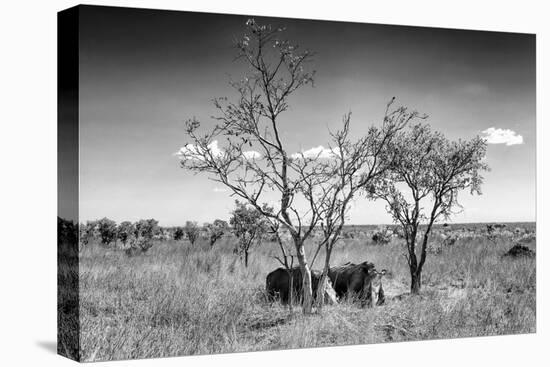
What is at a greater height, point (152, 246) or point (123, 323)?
point (152, 246)

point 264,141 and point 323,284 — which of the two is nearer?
point 264,141

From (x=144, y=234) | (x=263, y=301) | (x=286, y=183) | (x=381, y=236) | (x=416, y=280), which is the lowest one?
(x=263, y=301)

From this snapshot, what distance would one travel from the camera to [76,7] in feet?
33.1

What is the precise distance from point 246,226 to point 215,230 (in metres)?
0.41

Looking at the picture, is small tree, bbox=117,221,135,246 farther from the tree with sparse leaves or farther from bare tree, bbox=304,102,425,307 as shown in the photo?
bare tree, bbox=304,102,425,307

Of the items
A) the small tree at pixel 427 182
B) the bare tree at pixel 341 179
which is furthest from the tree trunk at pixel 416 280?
the bare tree at pixel 341 179

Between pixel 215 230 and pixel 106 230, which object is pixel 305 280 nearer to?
pixel 215 230

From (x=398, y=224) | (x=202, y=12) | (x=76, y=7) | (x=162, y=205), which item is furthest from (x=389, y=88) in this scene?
(x=76, y=7)

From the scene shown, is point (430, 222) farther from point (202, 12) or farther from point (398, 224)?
point (202, 12)

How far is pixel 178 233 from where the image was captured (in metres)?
11.0

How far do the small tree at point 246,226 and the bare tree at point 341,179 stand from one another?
2.38 feet

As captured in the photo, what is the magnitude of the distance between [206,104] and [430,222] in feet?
12.5

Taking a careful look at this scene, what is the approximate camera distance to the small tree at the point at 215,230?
11.1 metres

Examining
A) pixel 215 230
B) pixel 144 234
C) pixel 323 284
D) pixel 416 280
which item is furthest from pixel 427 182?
pixel 144 234
